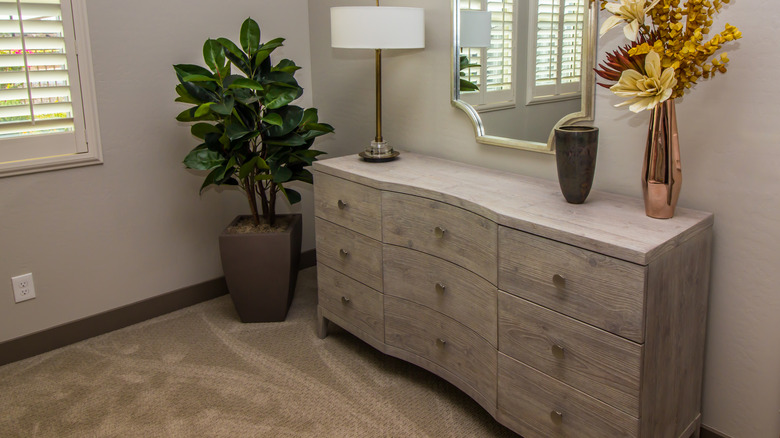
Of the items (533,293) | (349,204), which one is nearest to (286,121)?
(349,204)

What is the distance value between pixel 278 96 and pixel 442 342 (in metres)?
1.23

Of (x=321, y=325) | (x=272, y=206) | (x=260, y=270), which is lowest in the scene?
(x=321, y=325)

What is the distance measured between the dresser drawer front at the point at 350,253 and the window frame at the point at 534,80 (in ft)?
2.54

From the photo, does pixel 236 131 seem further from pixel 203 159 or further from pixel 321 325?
pixel 321 325

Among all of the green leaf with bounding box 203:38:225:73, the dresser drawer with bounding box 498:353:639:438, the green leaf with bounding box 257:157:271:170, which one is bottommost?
the dresser drawer with bounding box 498:353:639:438

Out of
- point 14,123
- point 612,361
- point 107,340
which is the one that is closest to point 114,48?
point 14,123

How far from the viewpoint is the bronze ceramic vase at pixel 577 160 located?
181 centimetres

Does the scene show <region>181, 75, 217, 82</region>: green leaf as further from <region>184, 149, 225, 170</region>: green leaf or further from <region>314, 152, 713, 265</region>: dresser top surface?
<region>314, 152, 713, 265</region>: dresser top surface

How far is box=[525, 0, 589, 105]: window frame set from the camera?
2.02 meters

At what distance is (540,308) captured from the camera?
5.80ft

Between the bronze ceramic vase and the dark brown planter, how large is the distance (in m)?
1.39

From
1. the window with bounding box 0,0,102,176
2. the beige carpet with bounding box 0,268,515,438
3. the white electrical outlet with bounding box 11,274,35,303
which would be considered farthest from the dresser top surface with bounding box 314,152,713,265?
the white electrical outlet with bounding box 11,274,35,303

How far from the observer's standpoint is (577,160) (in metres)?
1.82

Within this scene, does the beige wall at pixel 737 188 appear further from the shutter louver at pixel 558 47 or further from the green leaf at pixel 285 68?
the green leaf at pixel 285 68
